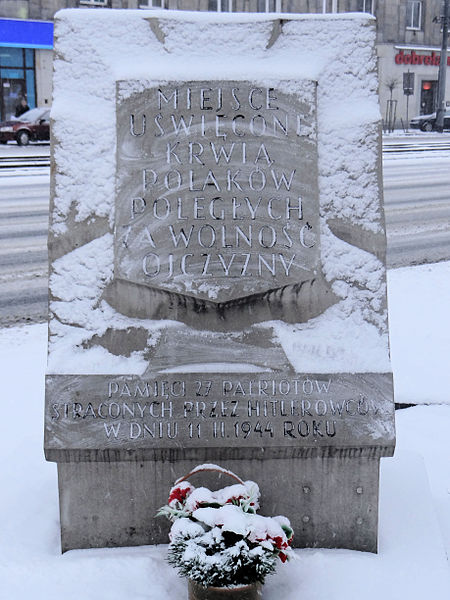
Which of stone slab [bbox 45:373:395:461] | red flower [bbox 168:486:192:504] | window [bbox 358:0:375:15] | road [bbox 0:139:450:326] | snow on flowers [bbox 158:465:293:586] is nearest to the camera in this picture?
snow on flowers [bbox 158:465:293:586]

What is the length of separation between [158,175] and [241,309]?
65 cm

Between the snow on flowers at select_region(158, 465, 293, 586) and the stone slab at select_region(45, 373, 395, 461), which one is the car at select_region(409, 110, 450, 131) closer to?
the stone slab at select_region(45, 373, 395, 461)

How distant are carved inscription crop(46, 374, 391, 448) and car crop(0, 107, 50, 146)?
24.6 meters

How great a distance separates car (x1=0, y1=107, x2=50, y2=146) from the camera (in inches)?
1048

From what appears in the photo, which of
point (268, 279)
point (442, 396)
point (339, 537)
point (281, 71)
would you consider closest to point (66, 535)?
point (339, 537)

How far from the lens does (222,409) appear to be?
10.9 ft

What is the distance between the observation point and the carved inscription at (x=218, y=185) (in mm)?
3369

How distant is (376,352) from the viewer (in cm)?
335

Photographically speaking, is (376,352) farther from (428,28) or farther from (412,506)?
(428,28)

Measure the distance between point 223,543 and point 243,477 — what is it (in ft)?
1.97

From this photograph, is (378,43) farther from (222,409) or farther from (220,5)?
(222,409)

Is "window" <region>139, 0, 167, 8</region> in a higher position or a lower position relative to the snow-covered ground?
higher

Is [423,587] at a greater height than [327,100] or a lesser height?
lesser

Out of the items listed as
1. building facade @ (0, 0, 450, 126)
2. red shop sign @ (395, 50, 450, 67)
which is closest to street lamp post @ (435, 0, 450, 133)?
building facade @ (0, 0, 450, 126)
